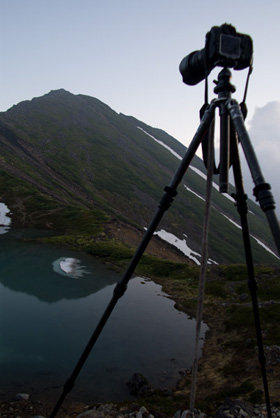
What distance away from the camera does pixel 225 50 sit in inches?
138

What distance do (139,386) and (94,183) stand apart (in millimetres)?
100317

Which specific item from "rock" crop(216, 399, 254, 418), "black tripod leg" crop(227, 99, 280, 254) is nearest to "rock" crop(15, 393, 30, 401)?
"rock" crop(216, 399, 254, 418)

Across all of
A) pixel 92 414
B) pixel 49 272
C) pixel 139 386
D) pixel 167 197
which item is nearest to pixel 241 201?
pixel 167 197

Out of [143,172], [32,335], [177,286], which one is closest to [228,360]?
[32,335]

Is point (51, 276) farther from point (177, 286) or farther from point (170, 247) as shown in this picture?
point (170, 247)

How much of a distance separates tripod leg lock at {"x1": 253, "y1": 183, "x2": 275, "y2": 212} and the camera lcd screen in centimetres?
188

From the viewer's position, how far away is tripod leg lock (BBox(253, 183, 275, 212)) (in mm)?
2663

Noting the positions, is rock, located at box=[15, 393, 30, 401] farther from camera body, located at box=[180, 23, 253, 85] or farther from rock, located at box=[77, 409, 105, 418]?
camera body, located at box=[180, 23, 253, 85]

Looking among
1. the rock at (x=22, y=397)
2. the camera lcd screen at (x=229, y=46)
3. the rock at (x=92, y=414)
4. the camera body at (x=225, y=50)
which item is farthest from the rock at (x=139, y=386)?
the camera lcd screen at (x=229, y=46)

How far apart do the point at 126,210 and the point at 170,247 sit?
43800mm

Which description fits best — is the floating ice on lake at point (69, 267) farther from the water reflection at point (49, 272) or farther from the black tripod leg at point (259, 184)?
the black tripod leg at point (259, 184)

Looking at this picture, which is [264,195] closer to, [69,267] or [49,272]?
[49,272]

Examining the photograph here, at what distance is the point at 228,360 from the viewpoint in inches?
565

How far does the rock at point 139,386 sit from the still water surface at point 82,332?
304 mm
